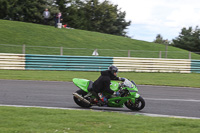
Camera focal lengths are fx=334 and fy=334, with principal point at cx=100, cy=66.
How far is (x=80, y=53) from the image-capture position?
25094 mm

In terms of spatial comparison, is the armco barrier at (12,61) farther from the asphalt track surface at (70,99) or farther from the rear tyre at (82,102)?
the rear tyre at (82,102)

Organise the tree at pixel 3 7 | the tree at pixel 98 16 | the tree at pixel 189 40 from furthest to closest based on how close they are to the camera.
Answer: the tree at pixel 98 16 < the tree at pixel 189 40 < the tree at pixel 3 7

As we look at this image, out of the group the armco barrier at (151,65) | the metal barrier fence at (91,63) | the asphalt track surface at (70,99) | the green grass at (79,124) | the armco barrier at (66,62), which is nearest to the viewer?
the green grass at (79,124)

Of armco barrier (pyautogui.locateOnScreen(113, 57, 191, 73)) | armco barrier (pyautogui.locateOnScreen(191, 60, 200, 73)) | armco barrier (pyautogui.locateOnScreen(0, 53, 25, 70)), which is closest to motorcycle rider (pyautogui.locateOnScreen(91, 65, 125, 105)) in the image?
armco barrier (pyautogui.locateOnScreen(0, 53, 25, 70))

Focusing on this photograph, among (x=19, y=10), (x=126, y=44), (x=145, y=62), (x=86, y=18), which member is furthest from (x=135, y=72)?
(x=86, y=18)

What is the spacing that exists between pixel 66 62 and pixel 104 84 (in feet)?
44.3

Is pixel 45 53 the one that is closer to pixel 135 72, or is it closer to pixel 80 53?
pixel 80 53

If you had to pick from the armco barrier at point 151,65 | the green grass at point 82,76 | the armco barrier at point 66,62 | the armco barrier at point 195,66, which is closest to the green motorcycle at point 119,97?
the green grass at point 82,76

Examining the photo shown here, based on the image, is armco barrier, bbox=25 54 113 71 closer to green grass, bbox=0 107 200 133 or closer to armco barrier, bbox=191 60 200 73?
armco barrier, bbox=191 60 200 73

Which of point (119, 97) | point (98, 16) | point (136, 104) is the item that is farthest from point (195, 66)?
point (98, 16)

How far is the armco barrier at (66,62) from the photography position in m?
21.9

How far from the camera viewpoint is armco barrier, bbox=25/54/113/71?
21.9m

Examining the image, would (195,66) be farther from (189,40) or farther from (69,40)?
(189,40)

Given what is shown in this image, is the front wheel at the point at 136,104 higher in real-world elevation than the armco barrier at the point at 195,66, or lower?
lower
